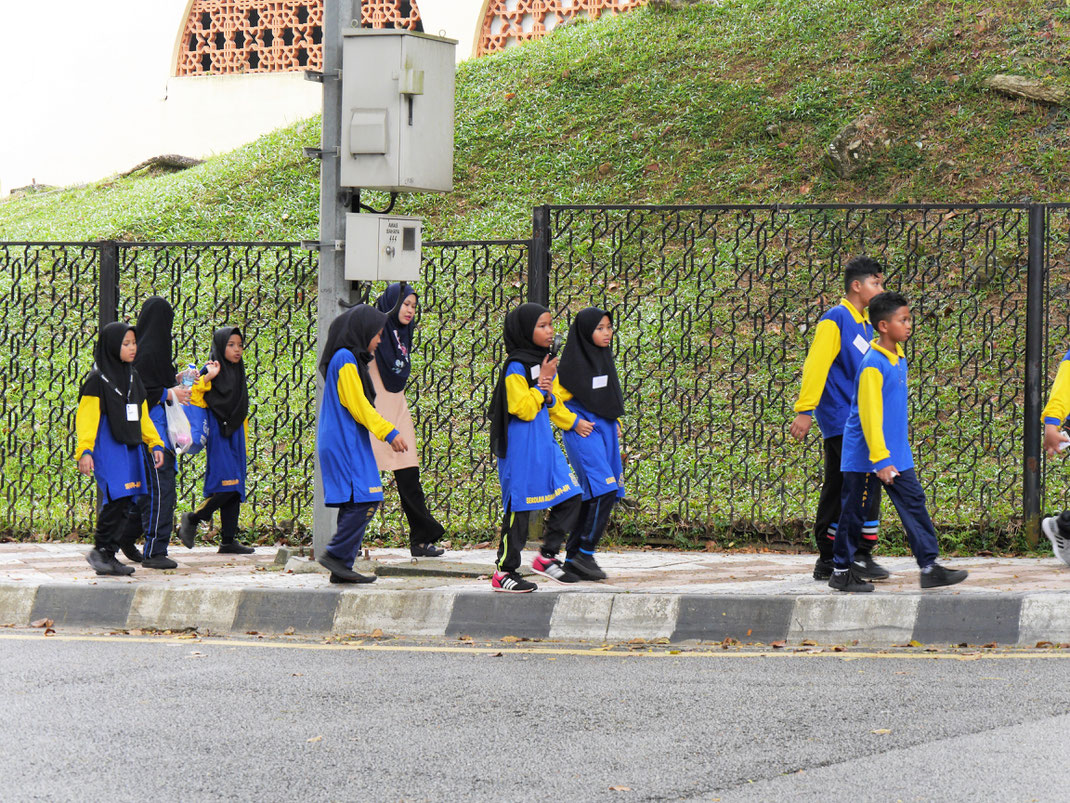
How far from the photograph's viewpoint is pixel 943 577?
7031mm

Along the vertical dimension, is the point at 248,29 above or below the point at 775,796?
above

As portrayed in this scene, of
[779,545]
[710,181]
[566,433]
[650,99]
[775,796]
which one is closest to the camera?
[775,796]

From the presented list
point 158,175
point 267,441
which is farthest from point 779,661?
point 158,175

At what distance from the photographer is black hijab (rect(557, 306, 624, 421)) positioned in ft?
25.5

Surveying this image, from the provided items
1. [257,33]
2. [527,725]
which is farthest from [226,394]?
[257,33]

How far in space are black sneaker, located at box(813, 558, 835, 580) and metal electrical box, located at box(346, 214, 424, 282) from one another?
2623 millimetres

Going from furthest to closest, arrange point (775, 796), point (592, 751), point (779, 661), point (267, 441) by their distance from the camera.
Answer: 1. point (267, 441)
2. point (779, 661)
3. point (592, 751)
4. point (775, 796)

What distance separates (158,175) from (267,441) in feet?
40.6

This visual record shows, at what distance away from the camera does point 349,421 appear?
736cm

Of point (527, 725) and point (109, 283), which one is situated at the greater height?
point (109, 283)

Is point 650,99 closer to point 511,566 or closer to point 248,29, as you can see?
point 248,29

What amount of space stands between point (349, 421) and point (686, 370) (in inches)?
216

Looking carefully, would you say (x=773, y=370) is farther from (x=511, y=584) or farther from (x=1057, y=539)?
(x=511, y=584)

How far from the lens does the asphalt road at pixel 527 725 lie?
14.0ft
